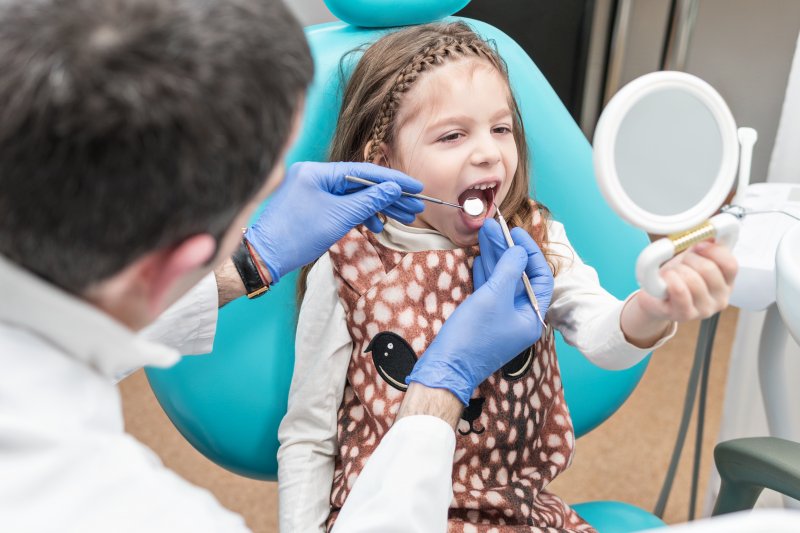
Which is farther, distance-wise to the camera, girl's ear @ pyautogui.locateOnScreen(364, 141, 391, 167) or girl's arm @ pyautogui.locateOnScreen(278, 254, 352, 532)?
girl's ear @ pyautogui.locateOnScreen(364, 141, 391, 167)

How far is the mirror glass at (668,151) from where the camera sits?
2.68ft

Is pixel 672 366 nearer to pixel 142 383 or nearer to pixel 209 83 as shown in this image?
pixel 142 383

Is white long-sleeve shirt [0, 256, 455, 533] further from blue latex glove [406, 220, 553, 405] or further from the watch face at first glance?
the watch face

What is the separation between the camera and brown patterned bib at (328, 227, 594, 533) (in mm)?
1117

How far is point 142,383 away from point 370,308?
57.7 inches

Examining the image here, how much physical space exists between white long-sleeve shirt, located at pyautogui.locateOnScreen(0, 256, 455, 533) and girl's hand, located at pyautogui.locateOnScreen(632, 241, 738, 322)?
0.51 m


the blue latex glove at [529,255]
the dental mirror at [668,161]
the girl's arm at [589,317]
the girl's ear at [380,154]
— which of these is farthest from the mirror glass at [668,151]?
the girl's ear at [380,154]

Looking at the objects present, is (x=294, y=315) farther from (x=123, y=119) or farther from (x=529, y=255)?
(x=123, y=119)

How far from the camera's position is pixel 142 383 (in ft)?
7.88

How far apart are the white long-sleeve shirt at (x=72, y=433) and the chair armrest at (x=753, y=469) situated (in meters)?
0.68

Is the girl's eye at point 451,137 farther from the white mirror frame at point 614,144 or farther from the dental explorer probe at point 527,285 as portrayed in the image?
the white mirror frame at point 614,144

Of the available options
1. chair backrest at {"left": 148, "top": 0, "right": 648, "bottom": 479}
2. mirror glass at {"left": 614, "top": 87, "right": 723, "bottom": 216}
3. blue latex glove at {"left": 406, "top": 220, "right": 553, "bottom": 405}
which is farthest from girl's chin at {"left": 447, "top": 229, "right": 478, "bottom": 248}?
mirror glass at {"left": 614, "top": 87, "right": 723, "bottom": 216}

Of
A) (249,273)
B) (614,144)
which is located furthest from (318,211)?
(614,144)

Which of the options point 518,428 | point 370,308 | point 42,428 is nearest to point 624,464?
point 518,428
